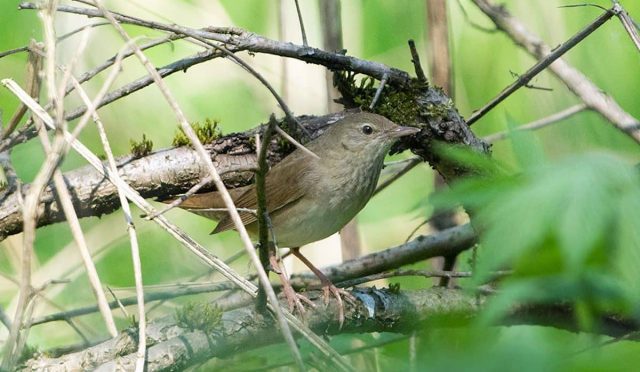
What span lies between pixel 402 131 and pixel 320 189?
67 cm

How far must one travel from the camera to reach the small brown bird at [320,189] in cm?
361

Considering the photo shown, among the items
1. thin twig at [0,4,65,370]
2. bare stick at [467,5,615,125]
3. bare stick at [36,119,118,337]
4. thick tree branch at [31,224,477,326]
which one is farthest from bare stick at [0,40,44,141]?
bare stick at [467,5,615,125]

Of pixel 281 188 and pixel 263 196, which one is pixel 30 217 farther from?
pixel 281 188

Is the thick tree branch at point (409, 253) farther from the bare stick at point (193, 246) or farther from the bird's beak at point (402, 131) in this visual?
the bare stick at point (193, 246)

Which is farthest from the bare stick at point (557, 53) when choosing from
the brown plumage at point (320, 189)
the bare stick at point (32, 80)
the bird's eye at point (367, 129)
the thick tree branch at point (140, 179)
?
the bare stick at point (32, 80)

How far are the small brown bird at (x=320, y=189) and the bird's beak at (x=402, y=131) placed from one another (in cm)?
28

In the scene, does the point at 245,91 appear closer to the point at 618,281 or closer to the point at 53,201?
the point at 53,201

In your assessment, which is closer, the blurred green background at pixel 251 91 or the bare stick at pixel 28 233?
the bare stick at pixel 28 233

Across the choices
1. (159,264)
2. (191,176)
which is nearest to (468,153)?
(191,176)

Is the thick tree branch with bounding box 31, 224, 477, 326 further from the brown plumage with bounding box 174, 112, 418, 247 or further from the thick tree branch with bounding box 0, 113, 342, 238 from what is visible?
the thick tree branch with bounding box 0, 113, 342, 238

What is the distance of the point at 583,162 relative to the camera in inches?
37.1

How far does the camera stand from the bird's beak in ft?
10.3

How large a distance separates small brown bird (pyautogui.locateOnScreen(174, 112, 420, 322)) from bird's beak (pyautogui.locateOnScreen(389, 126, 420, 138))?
0.93 feet

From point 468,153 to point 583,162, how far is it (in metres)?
0.21
